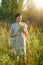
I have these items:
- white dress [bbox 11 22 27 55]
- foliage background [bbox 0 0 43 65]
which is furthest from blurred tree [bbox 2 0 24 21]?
white dress [bbox 11 22 27 55]

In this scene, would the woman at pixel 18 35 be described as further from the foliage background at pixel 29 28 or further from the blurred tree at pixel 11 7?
the blurred tree at pixel 11 7

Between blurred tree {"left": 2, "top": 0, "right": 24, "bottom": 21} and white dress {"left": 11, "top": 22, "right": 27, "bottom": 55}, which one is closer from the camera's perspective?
white dress {"left": 11, "top": 22, "right": 27, "bottom": 55}

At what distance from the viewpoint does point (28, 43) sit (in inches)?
382

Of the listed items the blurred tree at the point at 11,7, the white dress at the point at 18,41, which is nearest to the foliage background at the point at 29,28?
the blurred tree at the point at 11,7

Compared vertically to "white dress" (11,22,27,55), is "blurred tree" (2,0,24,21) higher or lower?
higher

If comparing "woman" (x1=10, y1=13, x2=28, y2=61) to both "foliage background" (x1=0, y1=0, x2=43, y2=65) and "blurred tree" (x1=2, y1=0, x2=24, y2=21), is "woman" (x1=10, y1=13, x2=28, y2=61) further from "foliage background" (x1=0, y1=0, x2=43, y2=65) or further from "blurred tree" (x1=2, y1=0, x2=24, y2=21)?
"blurred tree" (x1=2, y1=0, x2=24, y2=21)

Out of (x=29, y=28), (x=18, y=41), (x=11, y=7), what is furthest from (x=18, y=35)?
(x=11, y=7)

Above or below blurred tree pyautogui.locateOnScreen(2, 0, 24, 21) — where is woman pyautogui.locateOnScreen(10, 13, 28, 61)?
below

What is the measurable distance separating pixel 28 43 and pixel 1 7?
6.49 m

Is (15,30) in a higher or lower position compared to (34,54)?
higher

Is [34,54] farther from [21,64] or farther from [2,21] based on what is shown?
[2,21]

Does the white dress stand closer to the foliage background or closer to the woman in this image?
the woman

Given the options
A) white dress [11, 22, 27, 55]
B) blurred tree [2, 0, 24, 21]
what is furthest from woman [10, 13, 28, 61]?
blurred tree [2, 0, 24, 21]

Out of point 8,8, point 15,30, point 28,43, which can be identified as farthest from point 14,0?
point 15,30
